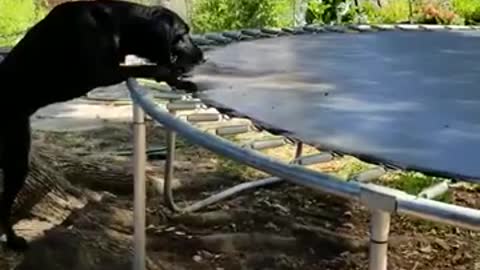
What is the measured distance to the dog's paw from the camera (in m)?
3.16

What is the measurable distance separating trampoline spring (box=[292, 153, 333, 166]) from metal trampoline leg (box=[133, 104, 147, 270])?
1.01m

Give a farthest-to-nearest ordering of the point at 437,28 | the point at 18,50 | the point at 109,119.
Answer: the point at 109,119 < the point at 437,28 < the point at 18,50

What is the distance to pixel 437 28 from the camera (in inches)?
185

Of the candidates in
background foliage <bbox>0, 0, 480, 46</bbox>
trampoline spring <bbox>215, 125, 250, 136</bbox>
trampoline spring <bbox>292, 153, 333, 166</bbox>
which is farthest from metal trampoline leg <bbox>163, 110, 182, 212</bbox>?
background foliage <bbox>0, 0, 480, 46</bbox>

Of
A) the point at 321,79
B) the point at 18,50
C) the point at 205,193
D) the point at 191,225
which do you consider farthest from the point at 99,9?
the point at 205,193

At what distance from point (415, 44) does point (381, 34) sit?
36 centimetres

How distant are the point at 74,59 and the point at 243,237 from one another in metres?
1.01

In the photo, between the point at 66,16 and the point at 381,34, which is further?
the point at 381,34

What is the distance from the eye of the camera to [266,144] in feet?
6.28

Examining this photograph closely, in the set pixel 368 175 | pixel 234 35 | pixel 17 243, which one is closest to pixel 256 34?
pixel 234 35

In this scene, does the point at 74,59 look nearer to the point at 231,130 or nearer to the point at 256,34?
the point at 231,130

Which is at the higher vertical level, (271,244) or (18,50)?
(18,50)

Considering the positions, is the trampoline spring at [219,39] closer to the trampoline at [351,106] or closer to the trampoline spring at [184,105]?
the trampoline at [351,106]

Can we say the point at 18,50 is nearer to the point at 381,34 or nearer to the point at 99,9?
the point at 99,9
